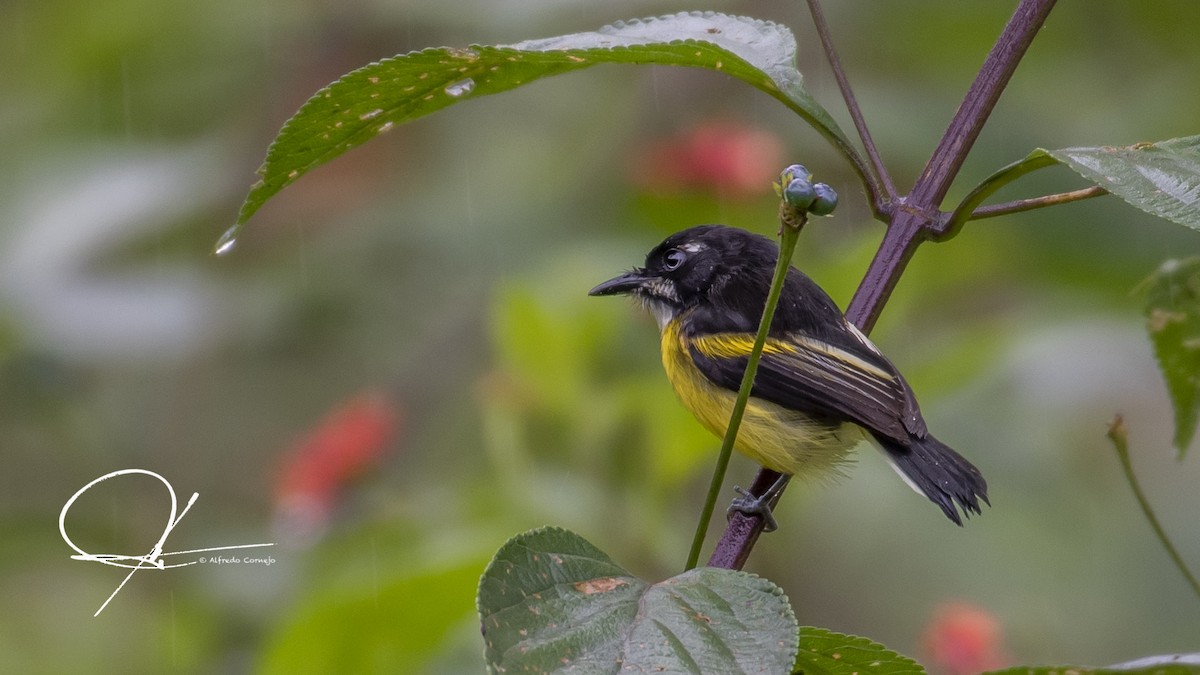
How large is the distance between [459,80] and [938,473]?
4.97 feet

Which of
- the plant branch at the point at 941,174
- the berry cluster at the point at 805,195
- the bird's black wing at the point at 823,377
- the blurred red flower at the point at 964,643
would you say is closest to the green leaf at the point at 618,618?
the berry cluster at the point at 805,195

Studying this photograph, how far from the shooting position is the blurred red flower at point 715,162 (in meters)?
3.49

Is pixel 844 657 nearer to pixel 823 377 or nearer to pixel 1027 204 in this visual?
pixel 1027 204

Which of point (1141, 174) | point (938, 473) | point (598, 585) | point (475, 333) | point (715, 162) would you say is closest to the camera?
point (598, 585)

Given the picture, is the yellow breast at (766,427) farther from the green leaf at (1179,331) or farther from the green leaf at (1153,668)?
the green leaf at (1153,668)

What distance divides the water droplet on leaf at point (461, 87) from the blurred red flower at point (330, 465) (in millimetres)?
1526

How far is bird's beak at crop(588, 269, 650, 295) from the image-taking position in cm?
317

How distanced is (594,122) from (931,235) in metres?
2.95

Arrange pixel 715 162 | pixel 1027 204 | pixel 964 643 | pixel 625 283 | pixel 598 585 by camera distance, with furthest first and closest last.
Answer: pixel 715 162, pixel 625 283, pixel 964 643, pixel 1027 204, pixel 598 585

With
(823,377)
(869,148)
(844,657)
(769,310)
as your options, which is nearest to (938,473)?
(823,377)

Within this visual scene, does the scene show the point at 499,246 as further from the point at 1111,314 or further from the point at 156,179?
the point at 1111,314

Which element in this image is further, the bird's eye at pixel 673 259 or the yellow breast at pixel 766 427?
the bird's eye at pixel 673 259

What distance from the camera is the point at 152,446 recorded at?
13.2 ft

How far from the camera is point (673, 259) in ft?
11.0
